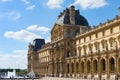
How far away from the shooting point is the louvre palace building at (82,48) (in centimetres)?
6906

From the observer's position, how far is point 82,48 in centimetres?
9100

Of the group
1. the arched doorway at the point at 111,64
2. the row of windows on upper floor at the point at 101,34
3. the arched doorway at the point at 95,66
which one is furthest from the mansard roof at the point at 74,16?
the arched doorway at the point at 111,64

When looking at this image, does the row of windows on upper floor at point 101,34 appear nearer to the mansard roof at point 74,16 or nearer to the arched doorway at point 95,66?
the arched doorway at point 95,66

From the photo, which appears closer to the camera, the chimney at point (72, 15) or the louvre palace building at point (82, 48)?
the louvre palace building at point (82, 48)

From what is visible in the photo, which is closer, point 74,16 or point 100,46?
point 100,46

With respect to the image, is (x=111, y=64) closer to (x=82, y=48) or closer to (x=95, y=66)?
(x=95, y=66)

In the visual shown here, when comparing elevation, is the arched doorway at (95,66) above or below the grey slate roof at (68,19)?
below

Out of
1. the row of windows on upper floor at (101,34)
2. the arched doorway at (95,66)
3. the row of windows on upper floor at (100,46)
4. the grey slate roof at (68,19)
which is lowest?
the arched doorway at (95,66)

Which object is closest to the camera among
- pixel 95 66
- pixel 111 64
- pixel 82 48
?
pixel 111 64

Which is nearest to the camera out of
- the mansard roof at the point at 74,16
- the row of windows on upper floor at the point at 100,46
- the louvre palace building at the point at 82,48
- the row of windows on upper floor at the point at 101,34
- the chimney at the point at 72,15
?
the louvre palace building at the point at 82,48

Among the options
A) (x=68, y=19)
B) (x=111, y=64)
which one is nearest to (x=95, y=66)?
(x=111, y=64)

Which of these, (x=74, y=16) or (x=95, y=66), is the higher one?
(x=74, y=16)

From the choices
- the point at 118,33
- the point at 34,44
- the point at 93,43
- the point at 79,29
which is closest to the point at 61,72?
the point at 79,29

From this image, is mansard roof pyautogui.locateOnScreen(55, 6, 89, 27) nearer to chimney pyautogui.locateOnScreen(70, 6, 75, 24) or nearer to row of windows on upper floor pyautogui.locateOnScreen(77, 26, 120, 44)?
chimney pyautogui.locateOnScreen(70, 6, 75, 24)
